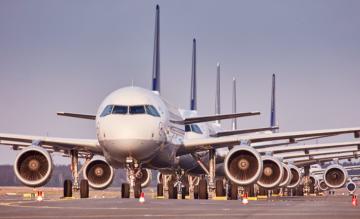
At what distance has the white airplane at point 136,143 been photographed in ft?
114

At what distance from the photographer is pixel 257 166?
36750 millimetres

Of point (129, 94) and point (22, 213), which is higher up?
point (129, 94)

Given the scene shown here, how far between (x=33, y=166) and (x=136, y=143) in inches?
201

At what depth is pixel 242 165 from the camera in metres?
37.0

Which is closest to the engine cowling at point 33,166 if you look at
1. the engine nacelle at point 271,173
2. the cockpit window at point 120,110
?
the cockpit window at point 120,110

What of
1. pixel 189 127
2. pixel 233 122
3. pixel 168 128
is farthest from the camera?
pixel 233 122

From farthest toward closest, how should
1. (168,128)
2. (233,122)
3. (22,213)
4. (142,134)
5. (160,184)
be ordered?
(233,122) < (160,184) < (168,128) < (142,134) < (22,213)

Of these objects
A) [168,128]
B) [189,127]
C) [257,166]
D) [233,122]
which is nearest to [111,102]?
[168,128]

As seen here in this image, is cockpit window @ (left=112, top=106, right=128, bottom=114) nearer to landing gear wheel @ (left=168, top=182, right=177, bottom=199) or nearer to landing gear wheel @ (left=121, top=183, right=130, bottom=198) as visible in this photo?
landing gear wheel @ (left=121, top=183, right=130, bottom=198)

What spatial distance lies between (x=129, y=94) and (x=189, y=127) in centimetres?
1042

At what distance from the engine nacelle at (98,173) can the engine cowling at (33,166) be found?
6.47 metres

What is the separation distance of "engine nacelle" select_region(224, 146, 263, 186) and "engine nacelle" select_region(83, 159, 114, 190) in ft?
27.2

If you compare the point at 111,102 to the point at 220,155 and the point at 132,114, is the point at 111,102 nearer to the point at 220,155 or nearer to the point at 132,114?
the point at 132,114

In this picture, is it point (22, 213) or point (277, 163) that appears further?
point (277, 163)
